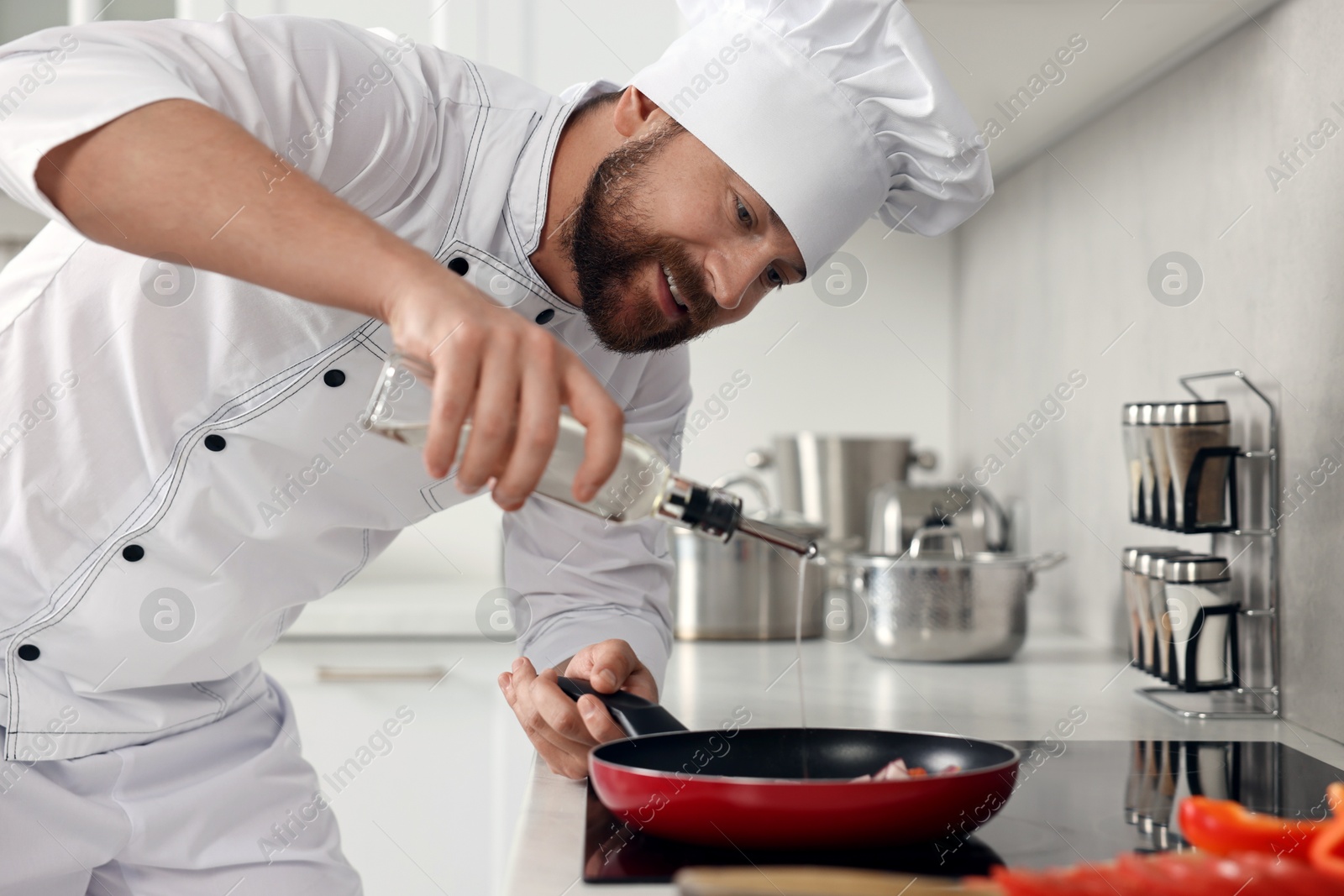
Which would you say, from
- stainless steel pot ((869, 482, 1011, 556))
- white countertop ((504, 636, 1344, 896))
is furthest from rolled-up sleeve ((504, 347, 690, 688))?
stainless steel pot ((869, 482, 1011, 556))

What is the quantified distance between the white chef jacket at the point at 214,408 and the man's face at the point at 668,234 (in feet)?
0.15

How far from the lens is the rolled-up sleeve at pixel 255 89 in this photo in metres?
0.54

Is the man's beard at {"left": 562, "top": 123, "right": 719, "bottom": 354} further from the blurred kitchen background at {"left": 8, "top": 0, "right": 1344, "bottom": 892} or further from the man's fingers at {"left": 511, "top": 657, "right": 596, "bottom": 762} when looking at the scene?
the blurred kitchen background at {"left": 8, "top": 0, "right": 1344, "bottom": 892}

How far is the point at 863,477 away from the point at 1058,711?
3.29 ft

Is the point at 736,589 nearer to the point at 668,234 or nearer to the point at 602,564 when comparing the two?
the point at 602,564

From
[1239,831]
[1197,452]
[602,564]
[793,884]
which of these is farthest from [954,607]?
[793,884]

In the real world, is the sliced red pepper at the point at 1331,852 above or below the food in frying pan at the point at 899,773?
above

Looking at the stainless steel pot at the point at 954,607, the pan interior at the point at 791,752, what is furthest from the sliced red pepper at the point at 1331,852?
the stainless steel pot at the point at 954,607

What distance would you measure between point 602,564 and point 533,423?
57 cm

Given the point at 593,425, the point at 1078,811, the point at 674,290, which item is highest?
the point at 674,290

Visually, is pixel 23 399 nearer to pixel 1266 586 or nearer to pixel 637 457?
pixel 637 457

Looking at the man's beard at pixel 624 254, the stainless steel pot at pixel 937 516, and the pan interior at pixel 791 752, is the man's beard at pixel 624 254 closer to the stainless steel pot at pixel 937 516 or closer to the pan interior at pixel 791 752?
the pan interior at pixel 791 752

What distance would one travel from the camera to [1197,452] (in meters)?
1.08

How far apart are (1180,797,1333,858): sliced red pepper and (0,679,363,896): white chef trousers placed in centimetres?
80
